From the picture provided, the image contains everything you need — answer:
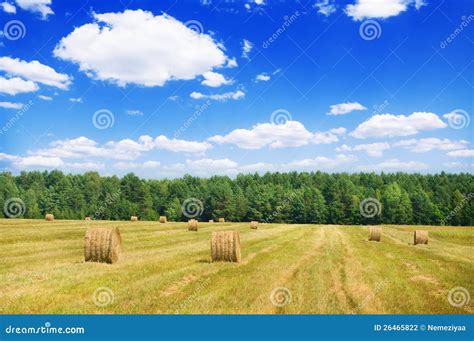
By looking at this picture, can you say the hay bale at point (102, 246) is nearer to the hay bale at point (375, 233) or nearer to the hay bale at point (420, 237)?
the hay bale at point (420, 237)

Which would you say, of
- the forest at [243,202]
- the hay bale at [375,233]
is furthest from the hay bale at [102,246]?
the forest at [243,202]

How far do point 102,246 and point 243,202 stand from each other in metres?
87.0

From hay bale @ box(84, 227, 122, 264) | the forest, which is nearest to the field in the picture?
hay bale @ box(84, 227, 122, 264)

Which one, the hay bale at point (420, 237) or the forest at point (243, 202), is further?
the forest at point (243, 202)

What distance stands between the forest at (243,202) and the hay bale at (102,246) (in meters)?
77.5

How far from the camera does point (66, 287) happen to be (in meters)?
13.4

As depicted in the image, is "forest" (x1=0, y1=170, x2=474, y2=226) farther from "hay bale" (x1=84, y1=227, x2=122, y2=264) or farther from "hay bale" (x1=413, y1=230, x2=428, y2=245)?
"hay bale" (x1=84, y1=227, x2=122, y2=264)

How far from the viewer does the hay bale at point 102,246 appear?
18688mm

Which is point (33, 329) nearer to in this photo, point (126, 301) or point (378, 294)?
point (126, 301)

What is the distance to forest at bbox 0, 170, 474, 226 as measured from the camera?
3917 inches

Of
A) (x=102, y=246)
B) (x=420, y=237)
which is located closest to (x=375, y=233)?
(x=420, y=237)

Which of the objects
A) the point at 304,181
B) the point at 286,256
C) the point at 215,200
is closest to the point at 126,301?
the point at 286,256

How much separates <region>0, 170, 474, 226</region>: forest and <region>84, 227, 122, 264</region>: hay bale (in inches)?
3053

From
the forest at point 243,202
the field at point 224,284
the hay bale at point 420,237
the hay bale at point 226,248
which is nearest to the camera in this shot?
the field at point 224,284
